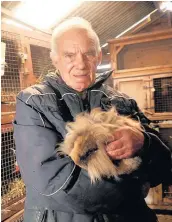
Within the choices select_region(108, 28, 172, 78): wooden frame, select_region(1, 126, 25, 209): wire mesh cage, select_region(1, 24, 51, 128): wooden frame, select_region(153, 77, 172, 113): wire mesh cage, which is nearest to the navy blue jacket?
select_region(1, 24, 51, 128): wooden frame

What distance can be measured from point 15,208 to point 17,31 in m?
2.26

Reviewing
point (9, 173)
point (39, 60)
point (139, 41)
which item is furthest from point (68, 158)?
point (139, 41)

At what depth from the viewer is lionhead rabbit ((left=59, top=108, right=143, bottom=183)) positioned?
3.50 feet

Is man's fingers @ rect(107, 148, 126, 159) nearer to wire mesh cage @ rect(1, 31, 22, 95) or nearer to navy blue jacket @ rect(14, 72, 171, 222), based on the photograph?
navy blue jacket @ rect(14, 72, 171, 222)

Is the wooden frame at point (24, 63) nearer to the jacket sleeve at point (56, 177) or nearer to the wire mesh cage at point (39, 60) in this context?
the wire mesh cage at point (39, 60)

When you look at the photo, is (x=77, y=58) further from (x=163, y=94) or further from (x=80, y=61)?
(x=163, y=94)

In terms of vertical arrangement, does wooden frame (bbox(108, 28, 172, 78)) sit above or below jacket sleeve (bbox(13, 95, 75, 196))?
above

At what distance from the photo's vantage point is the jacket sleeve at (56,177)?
1077 mm

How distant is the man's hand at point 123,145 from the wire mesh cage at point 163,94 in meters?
4.28

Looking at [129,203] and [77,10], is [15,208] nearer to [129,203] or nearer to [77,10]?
[129,203]

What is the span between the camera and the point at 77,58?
157cm

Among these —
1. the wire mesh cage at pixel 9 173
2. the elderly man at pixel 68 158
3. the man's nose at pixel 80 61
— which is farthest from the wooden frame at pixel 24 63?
the man's nose at pixel 80 61

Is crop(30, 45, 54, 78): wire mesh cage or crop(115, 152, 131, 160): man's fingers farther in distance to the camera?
crop(30, 45, 54, 78): wire mesh cage

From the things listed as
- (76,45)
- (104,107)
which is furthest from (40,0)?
(104,107)
